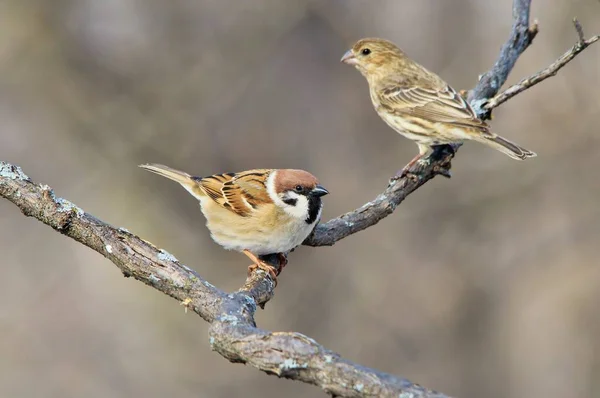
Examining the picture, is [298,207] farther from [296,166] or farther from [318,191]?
[296,166]

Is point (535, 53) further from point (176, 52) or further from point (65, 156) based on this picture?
point (65, 156)

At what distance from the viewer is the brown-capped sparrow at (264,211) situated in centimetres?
432

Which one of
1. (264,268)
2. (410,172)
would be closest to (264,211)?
(264,268)

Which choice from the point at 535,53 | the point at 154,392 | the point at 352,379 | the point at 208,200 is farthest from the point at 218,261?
the point at 352,379

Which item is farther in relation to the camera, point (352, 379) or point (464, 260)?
point (464, 260)

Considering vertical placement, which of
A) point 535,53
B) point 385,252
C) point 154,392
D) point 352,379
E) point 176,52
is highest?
point 535,53

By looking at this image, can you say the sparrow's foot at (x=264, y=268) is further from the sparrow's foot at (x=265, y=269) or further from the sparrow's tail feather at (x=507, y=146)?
the sparrow's tail feather at (x=507, y=146)

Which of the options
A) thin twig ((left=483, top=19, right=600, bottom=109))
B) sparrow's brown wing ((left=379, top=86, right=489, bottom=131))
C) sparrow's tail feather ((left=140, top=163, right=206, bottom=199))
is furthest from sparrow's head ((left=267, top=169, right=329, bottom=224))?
sparrow's brown wing ((left=379, top=86, right=489, bottom=131))

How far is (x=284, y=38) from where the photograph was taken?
8906 mm

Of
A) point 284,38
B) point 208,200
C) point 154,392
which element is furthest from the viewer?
point 284,38

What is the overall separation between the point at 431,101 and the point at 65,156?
16.5ft

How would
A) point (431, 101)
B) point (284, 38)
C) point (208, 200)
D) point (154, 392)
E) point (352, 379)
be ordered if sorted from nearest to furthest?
point (352, 379) → point (208, 200) → point (431, 101) → point (154, 392) → point (284, 38)

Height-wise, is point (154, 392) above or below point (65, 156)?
below

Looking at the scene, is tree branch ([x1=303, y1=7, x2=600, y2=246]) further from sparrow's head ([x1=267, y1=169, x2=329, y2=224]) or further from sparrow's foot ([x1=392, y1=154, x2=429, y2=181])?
sparrow's head ([x1=267, y1=169, x2=329, y2=224])
